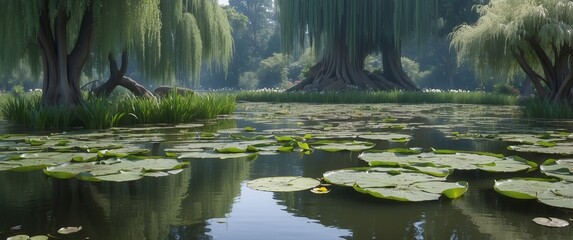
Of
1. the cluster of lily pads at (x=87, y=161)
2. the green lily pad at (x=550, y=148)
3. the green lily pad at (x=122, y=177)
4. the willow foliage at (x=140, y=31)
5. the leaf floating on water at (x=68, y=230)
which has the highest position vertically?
the willow foliage at (x=140, y=31)

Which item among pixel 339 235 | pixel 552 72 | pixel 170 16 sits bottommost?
pixel 339 235

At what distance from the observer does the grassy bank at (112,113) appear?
27.3 ft

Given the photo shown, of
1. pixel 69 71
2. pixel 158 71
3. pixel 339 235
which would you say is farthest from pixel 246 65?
pixel 339 235

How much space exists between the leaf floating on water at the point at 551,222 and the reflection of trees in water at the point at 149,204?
1.57 meters

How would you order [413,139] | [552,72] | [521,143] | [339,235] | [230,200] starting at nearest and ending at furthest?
[339,235]
[230,200]
[521,143]
[413,139]
[552,72]

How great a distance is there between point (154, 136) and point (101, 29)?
3.09 meters

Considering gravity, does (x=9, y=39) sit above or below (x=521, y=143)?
above

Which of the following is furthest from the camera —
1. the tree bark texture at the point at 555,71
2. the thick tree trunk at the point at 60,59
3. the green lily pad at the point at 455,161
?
the tree bark texture at the point at 555,71

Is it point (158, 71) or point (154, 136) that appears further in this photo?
point (158, 71)

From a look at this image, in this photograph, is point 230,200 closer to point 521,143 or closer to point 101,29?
point 521,143

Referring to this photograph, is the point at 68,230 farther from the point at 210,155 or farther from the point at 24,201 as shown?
the point at 210,155

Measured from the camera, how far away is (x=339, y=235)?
247 centimetres

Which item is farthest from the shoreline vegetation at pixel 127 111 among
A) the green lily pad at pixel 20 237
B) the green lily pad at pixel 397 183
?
the green lily pad at pixel 20 237

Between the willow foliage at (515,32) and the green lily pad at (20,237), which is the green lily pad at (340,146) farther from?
the willow foliage at (515,32)
